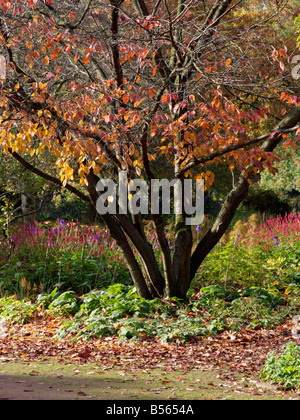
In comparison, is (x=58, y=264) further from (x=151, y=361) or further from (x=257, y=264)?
(x=151, y=361)

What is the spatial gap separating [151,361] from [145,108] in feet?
7.37

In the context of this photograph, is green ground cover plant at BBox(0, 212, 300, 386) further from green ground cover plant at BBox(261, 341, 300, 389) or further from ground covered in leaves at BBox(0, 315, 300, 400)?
ground covered in leaves at BBox(0, 315, 300, 400)

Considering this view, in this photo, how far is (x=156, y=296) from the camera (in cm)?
619

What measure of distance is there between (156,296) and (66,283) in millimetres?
1798

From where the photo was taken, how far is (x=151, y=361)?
4.46 meters

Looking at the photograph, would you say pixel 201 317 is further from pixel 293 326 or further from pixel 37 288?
pixel 37 288

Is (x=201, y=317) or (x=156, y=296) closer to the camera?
(x=201, y=317)

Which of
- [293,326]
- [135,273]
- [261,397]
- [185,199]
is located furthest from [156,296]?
[261,397]

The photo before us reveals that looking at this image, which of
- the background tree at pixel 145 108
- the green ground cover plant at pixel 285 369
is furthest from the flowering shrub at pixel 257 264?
the green ground cover plant at pixel 285 369

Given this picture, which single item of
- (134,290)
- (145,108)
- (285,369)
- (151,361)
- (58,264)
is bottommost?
(151,361)

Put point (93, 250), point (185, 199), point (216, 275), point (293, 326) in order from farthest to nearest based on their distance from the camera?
point (93, 250)
point (216, 275)
point (185, 199)
point (293, 326)

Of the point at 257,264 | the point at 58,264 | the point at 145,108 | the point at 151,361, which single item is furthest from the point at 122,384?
the point at 58,264

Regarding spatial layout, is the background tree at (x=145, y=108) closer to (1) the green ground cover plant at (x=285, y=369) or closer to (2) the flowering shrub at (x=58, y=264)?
(2) the flowering shrub at (x=58, y=264)

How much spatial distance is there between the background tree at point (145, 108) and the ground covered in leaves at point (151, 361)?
119 centimetres
